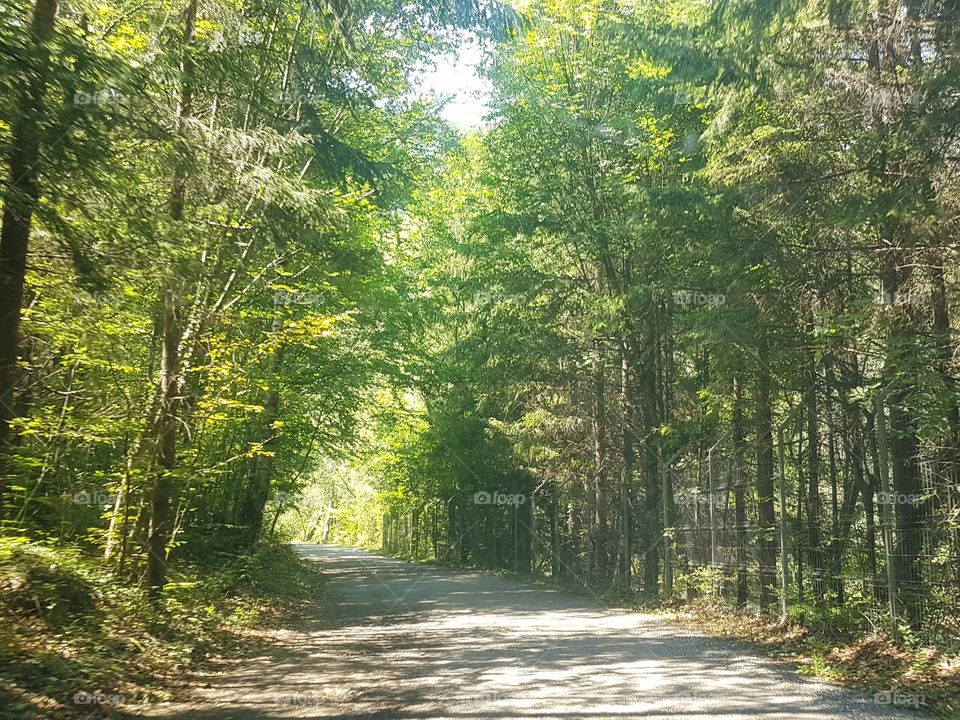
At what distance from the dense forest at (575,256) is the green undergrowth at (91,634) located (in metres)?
0.66

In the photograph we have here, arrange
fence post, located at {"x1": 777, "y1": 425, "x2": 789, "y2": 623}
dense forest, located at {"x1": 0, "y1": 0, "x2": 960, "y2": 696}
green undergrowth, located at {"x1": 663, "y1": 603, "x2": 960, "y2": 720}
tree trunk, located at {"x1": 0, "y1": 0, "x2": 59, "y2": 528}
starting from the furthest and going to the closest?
fence post, located at {"x1": 777, "y1": 425, "x2": 789, "y2": 623}, dense forest, located at {"x1": 0, "y1": 0, "x2": 960, "y2": 696}, green undergrowth, located at {"x1": 663, "y1": 603, "x2": 960, "y2": 720}, tree trunk, located at {"x1": 0, "y1": 0, "x2": 59, "y2": 528}

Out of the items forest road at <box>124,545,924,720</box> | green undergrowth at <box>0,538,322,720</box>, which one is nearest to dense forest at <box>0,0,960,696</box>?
green undergrowth at <box>0,538,322,720</box>

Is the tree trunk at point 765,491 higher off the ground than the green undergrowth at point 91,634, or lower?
higher

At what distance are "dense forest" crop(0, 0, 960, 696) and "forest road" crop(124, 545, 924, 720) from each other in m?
2.07

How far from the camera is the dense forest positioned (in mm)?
7516

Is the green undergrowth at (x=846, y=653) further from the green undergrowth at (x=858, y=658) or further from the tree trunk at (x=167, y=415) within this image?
the tree trunk at (x=167, y=415)

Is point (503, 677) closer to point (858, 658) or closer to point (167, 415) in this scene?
point (858, 658)

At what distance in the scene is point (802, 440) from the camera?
514 inches

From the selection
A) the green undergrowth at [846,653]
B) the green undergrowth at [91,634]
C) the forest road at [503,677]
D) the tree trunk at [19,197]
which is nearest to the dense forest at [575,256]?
the tree trunk at [19,197]

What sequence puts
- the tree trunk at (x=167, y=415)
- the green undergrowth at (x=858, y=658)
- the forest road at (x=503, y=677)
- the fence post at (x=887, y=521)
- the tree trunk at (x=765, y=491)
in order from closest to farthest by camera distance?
the forest road at (x=503, y=677)
the green undergrowth at (x=858, y=658)
the fence post at (x=887, y=521)
the tree trunk at (x=167, y=415)
the tree trunk at (x=765, y=491)

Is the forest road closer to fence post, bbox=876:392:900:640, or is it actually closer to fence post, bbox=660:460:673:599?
fence post, bbox=876:392:900:640

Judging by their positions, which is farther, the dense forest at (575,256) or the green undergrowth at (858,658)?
the dense forest at (575,256)

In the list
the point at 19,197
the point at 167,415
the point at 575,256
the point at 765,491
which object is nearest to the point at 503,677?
the point at 167,415

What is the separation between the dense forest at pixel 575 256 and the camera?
7516mm
